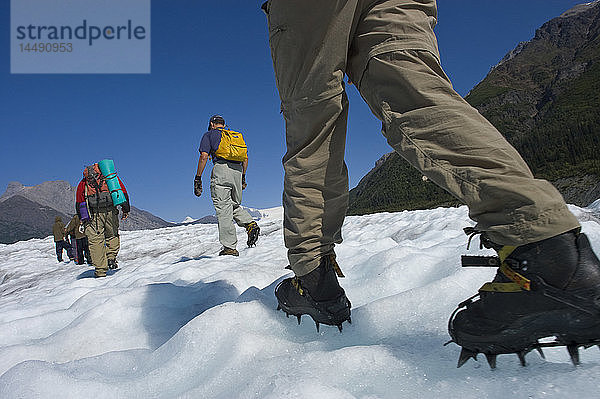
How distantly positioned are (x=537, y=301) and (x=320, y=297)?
2.34 ft

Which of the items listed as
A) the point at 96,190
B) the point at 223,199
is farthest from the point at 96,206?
the point at 223,199

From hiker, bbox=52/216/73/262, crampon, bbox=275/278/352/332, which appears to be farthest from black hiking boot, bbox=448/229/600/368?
hiker, bbox=52/216/73/262

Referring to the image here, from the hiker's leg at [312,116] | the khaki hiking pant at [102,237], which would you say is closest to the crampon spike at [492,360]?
the hiker's leg at [312,116]

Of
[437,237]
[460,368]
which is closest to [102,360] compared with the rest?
[460,368]

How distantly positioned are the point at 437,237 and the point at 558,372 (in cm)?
265

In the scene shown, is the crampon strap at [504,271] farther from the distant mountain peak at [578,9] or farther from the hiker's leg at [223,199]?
the distant mountain peak at [578,9]

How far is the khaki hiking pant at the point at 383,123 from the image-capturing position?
86cm

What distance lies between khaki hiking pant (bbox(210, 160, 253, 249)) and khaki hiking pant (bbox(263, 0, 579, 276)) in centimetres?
354

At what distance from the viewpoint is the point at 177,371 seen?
47.5 inches

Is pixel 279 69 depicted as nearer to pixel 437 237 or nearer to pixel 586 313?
pixel 586 313

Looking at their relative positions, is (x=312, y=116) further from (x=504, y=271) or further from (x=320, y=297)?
(x=504, y=271)

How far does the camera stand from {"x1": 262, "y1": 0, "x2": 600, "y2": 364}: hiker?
0.83m

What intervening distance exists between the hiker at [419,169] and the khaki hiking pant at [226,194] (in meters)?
3.51

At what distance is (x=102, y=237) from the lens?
5.43m
